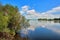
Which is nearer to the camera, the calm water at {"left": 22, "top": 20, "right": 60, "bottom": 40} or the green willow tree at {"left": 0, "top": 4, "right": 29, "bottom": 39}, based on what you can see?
the green willow tree at {"left": 0, "top": 4, "right": 29, "bottom": 39}

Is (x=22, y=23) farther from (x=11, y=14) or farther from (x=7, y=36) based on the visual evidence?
(x=7, y=36)

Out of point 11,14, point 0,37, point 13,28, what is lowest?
point 0,37

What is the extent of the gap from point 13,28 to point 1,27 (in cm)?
371

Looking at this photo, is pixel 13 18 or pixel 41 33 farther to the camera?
pixel 41 33

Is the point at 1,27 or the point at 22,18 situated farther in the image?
the point at 22,18

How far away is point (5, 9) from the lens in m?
16.5

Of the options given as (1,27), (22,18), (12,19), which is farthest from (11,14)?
(1,27)

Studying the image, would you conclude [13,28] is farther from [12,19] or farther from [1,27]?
[1,27]

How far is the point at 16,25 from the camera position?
17500 mm

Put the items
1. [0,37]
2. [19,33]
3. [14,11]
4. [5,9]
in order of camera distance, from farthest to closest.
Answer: [19,33] < [14,11] < [5,9] < [0,37]

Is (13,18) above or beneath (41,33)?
above

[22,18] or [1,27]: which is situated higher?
[22,18]

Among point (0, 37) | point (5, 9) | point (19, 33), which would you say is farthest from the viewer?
point (19, 33)

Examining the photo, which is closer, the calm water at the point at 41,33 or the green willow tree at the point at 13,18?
the green willow tree at the point at 13,18
